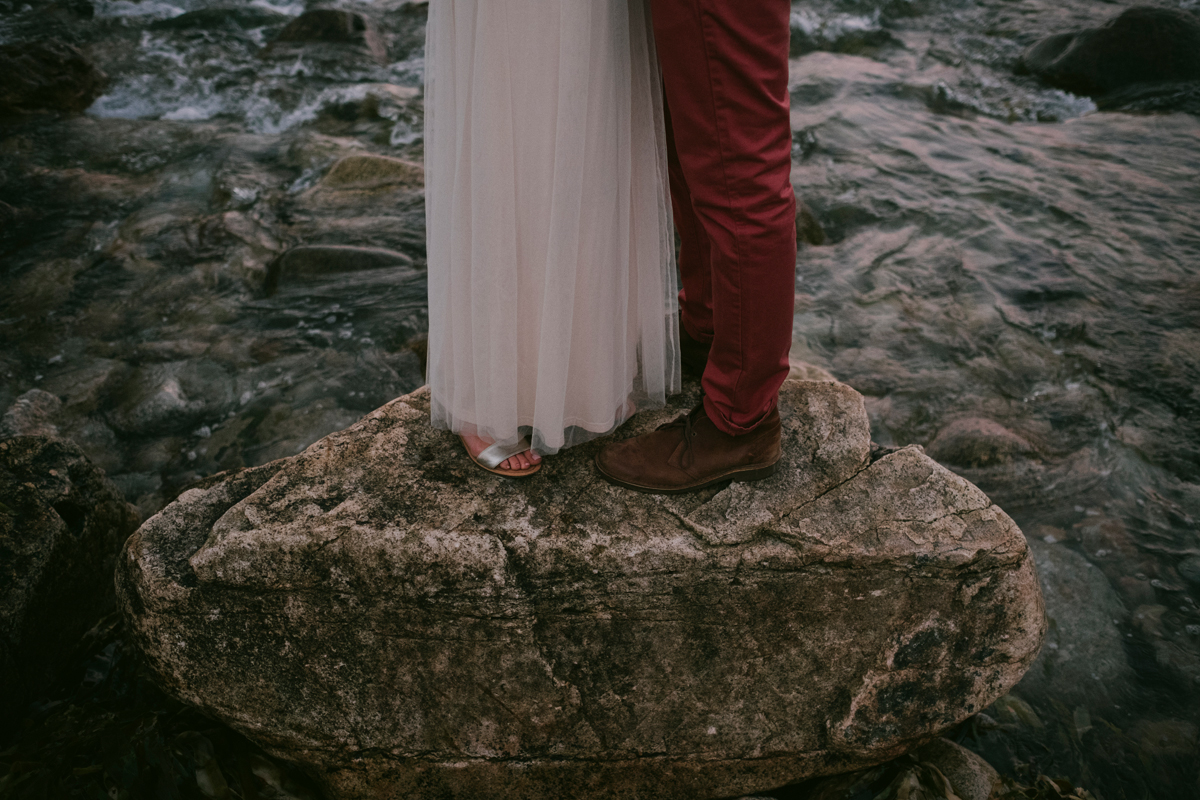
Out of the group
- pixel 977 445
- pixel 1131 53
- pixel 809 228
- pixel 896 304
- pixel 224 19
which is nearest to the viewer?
pixel 977 445

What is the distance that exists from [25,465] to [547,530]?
1.77 meters

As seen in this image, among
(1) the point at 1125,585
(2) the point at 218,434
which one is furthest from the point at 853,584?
(2) the point at 218,434

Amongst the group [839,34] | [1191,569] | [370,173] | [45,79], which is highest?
[839,34]

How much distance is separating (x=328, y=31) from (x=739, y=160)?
807 cm

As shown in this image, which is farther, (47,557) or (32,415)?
(32,415)

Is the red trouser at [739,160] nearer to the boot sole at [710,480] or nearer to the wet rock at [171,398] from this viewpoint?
the boot sole at [710,480]

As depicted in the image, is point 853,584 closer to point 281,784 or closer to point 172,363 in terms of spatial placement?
point 281,784

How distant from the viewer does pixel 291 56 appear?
7.73 m

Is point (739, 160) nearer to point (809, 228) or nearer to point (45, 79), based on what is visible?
point (809, 228)

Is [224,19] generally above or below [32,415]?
above

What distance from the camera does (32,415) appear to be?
142 inches

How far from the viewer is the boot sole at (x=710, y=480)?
2.05 meters

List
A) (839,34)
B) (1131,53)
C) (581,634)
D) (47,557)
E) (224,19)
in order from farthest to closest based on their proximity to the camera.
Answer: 1. (224,19)
2. (839,34)
3. (1131,53)
4. (47,557)
5. (581,634)
